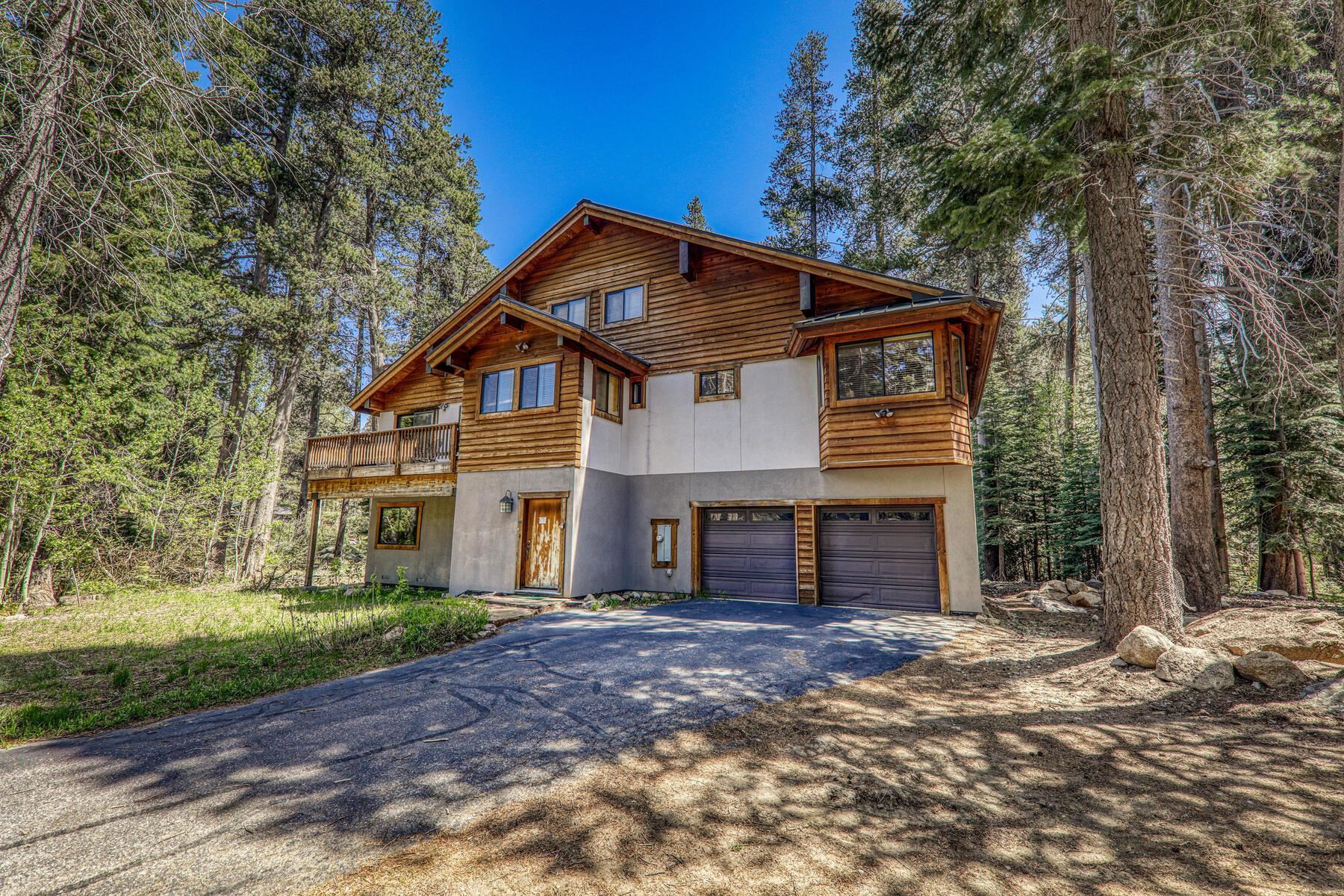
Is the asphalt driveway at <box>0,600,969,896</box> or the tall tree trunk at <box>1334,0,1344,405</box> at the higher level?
the tall tree trunk at <box>1334,0,1344,405</box>

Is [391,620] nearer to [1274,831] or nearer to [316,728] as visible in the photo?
[316,728]

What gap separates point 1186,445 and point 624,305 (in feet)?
37.8

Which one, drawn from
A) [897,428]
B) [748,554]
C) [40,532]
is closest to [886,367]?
[897,428]

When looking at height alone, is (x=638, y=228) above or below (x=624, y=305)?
above

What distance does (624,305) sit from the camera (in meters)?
13.6

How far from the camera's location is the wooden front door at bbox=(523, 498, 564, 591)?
11031mm

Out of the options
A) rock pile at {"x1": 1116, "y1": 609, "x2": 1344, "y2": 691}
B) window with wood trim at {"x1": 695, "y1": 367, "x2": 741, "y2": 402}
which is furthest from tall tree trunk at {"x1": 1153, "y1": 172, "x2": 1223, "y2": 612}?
window with wood trim at {"x1": 695, "y1": 367, "x2": 741, "y2": 402}

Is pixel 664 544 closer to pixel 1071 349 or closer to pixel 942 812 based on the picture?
pixel 942 812

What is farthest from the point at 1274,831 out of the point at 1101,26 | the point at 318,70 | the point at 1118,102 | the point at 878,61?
the point at 318,70

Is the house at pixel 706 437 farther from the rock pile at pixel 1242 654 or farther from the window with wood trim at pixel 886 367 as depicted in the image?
the rock pile at pixel 1242 654

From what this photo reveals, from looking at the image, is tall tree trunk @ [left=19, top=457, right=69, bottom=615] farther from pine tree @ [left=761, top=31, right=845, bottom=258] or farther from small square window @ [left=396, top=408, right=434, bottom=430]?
pine tree @ [left=761, top=31, right=845, bottom=258]

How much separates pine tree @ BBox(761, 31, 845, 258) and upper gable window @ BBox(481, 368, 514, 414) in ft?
45.1

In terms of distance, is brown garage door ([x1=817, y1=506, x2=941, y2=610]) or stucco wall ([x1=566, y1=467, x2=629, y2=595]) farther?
stucco wall ([x1=566, y1=467, x2=629, y2=595])

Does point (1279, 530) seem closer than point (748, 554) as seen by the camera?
Yes
